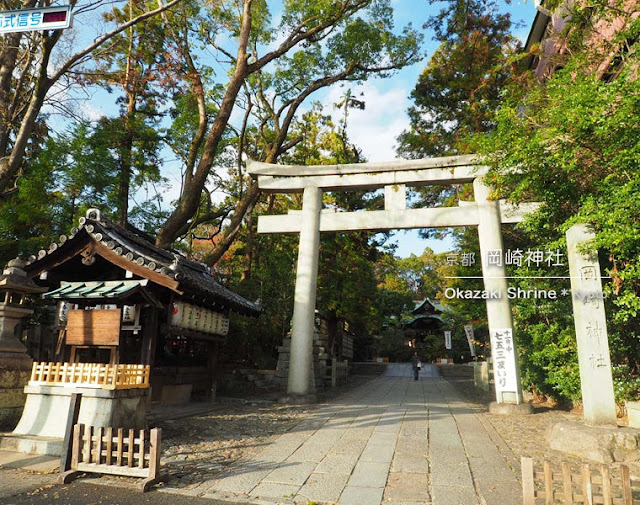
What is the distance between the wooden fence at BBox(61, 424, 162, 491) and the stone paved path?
0.40 meters

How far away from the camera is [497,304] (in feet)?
35.1

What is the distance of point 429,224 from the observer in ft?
39.2

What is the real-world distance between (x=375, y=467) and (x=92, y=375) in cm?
451

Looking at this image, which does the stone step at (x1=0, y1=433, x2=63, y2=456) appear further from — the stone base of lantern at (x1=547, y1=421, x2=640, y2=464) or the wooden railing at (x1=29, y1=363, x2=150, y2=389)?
the stone base of lantern at (x1=547, y1=421, x2=640, y2=464)

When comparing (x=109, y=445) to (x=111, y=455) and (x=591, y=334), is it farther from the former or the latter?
(x=591, y=334)

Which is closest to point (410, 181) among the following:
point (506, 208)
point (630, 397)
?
point (506, 208)

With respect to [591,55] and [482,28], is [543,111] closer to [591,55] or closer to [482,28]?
[591,55]

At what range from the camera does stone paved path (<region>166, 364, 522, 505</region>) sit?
4582mm

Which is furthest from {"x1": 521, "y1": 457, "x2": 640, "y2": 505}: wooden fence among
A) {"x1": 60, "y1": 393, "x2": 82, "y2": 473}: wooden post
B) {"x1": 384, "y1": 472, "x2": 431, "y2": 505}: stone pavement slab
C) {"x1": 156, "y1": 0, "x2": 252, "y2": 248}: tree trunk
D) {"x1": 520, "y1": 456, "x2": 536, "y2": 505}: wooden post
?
{"x1": 156, "y1": 0, "x2": 252, "y2": 248}: tree trunk

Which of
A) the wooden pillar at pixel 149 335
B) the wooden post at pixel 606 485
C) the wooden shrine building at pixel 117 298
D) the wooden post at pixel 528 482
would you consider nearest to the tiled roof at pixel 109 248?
the wooden shrine building at pixel 117 298

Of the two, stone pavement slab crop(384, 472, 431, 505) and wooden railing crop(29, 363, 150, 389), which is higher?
wooden railing crop(29, 363, 150, 389)

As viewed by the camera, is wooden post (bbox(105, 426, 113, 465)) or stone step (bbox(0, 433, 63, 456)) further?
stone step (bbox(0, 433, 63, 456))

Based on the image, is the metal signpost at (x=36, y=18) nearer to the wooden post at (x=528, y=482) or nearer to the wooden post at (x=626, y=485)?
the wooden post at (x=528, y=482)

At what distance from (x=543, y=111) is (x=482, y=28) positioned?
11.9 metres
